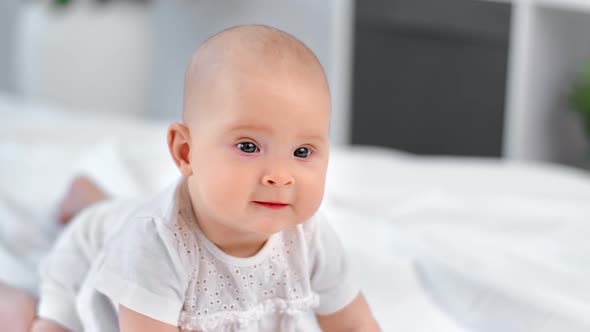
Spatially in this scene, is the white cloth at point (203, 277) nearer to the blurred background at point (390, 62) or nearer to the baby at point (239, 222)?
the baby at point (239, 222)

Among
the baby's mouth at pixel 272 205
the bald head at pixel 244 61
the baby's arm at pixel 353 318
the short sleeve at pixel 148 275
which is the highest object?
the bald head at pixel 244 61

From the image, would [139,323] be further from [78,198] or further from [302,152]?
[78,198]

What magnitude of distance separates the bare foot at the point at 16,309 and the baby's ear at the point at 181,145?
1.00ft

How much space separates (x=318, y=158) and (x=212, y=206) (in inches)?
3.7

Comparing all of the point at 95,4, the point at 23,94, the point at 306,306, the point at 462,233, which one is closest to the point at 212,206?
the point at 306,306

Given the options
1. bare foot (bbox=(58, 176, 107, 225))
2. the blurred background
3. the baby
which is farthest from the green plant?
the baby

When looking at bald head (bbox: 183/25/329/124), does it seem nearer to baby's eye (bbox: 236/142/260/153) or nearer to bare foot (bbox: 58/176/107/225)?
baby's eye (bbox: 236/142/260/153)

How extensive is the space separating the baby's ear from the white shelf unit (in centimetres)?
175

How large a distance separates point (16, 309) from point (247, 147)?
15.6 inches

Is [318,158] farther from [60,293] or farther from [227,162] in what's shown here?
[60,293]

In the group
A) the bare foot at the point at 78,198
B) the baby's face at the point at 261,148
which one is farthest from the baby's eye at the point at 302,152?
the bare foot at the point at 78,198

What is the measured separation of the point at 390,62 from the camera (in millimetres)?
2750

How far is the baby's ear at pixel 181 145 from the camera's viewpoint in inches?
30.6

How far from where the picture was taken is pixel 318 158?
0.76 m
